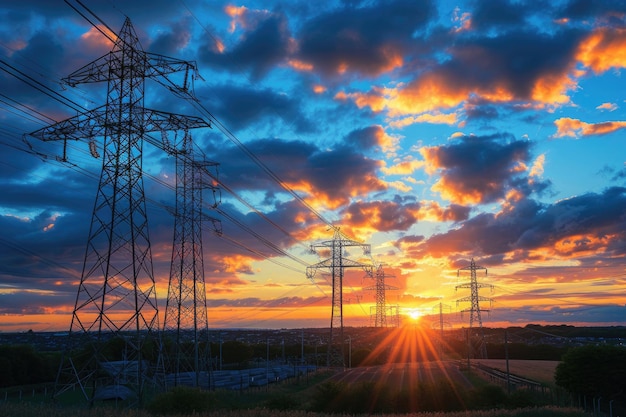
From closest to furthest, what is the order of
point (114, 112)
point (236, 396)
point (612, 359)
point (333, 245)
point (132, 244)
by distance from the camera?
point (132, 244), point (114, 112), point (236, 396), point (612, 359), point (333, 245)

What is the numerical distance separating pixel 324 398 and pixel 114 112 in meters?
28.5

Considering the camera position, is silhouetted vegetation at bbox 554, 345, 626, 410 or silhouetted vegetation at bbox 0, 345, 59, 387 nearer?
silhouetted vegetation at bbox 554, 345, 626, 410

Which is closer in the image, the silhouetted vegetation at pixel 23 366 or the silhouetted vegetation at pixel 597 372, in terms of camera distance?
the silhouetted vegetation at pixel 597 372

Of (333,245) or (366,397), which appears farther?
(333,245)

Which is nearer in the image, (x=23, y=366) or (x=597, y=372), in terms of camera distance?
(x=597, y=372)

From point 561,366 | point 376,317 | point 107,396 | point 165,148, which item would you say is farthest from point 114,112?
point 376,317

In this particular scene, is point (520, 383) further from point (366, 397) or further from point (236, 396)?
point (236, 396)

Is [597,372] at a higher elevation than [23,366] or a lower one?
higher

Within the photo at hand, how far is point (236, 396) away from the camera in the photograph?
5366 centimetres

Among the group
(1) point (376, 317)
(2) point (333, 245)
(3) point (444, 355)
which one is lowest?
(3) point (444, 355)

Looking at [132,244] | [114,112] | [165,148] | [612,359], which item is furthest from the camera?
[612,359]

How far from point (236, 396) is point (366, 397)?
43.5 feet

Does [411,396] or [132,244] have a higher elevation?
[132,244]

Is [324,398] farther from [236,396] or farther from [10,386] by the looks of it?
[10,386]
